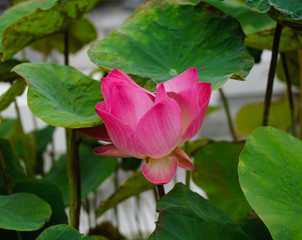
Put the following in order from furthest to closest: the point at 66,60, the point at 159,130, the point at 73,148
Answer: the point at 66,60 < the point at 73,148 < the point at 159,130

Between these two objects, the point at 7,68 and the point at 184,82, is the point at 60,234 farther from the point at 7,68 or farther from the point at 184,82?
the point at 7,68

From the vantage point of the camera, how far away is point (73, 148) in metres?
0.40

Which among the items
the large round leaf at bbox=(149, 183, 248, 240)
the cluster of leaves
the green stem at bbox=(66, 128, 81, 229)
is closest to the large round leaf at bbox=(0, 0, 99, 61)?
the cluster of leaves

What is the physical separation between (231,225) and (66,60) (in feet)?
1.03

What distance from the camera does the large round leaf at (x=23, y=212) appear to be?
0.31 metres

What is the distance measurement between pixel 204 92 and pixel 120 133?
0.22 feet

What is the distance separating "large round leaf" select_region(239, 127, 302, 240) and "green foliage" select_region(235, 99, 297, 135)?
1.55 ft

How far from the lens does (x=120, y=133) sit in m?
0.27

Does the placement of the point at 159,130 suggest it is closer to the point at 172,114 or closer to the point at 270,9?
the point at 172,114

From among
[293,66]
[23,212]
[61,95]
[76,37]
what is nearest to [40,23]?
[61,95]

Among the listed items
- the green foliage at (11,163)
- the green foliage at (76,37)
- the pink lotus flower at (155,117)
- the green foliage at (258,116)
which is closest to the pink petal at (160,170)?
the pink lotus flower at (155,117)

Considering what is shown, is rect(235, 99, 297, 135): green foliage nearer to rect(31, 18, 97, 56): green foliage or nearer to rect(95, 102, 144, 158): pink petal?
rect(31, 18, 97, 56): green foliage

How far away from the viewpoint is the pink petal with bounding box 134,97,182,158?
0.85 feet

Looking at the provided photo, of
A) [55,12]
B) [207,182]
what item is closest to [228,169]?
[207,182]
